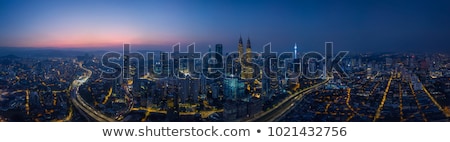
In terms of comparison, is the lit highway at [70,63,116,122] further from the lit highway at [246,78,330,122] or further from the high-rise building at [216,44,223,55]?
the high-rise building at [216,44,223,55]

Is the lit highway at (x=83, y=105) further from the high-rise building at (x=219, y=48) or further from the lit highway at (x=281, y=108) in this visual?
the high-rise building at (x=219, y=48)

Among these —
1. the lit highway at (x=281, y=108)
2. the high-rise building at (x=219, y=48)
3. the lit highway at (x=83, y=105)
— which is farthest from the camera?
the high-rise building at (x=219, y=48)

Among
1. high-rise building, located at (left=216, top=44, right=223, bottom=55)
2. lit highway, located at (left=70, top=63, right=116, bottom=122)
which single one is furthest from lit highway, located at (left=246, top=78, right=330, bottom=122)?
lit highway, located at (left=70, top=63, right=116, bottom=122)

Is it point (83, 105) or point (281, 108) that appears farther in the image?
point (83, 105)

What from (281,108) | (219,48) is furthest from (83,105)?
(281,108)

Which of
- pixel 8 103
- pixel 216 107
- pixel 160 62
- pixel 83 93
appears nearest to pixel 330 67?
pixel 216 107

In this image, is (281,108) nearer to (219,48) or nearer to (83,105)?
(219,48)

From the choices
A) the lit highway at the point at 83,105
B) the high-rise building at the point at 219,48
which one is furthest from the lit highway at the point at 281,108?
the lit highway at the point at 83,105

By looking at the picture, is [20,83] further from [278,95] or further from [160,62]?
[278,95]
